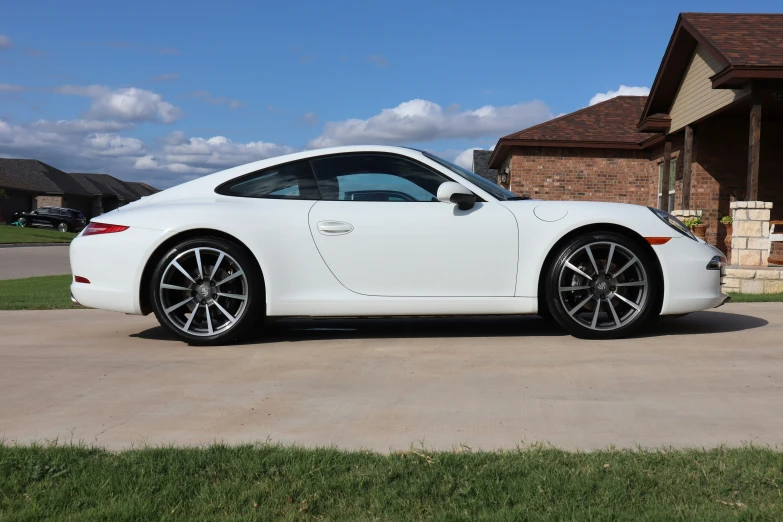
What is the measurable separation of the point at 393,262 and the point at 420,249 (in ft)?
0.68

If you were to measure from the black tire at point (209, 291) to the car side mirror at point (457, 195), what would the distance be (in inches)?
54.5

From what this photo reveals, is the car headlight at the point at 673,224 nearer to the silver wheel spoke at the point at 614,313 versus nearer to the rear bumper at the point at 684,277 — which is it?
the rear bumper at the point at 684,277

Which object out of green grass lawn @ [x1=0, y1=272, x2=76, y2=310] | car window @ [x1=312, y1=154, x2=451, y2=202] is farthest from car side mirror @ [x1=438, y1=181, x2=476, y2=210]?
green grass lawn @ [x1=0, y1=272, x2=76, y2=310]

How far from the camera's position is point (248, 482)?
8.54 ft

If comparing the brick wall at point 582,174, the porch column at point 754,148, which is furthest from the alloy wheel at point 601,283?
the brick wall at point 582,174

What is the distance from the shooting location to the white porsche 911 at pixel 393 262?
541cm

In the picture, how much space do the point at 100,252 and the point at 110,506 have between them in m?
3.43

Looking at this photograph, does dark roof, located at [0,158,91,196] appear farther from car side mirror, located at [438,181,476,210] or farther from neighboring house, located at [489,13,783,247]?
car side mirror, located at [438,181,476,210]

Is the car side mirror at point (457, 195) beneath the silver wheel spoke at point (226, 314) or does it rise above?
above

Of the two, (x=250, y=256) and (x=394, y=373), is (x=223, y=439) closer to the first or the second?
(x=394, y=373)

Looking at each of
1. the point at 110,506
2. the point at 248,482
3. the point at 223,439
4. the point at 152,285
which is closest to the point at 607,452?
the point at 248,482

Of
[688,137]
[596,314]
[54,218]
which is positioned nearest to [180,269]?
[596,314]

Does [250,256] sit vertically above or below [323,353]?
above

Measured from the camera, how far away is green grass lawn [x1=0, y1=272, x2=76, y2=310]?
8250 millimetres
